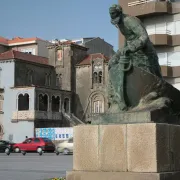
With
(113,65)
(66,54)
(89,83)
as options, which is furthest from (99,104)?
(113,65)

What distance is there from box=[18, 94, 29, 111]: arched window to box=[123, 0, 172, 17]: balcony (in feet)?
68.0

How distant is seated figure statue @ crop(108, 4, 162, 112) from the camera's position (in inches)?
286

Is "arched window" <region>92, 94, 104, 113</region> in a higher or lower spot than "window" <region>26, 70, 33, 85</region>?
lower

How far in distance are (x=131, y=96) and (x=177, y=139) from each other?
961 millimetres

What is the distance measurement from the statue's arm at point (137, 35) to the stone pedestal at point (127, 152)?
1.28 meters

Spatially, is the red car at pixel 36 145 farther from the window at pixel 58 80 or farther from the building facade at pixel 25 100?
the window at pixel 58 80

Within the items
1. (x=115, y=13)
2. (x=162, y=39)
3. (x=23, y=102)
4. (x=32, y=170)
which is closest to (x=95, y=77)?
(x=23, y=102)


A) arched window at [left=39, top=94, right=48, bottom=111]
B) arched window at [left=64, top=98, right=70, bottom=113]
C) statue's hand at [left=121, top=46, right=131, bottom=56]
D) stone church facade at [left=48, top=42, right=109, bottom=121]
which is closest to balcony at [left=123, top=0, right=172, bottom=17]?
stone church facade at [left=48, top=42, right=109, bottom=121]

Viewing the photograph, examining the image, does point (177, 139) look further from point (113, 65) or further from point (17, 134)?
point (17, 134)

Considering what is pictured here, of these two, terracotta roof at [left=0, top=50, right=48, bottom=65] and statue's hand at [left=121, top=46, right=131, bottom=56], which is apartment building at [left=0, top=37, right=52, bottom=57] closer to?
terracotta roof at [left=0, top=50, right=48, bottom=65]

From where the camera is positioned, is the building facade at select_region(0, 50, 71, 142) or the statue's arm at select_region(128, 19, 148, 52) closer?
the statue's arm at select_region(128, 19, 148, 52)

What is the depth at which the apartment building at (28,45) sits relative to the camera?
249 feet

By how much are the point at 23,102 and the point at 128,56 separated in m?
52.9

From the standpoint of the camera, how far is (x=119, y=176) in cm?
673
